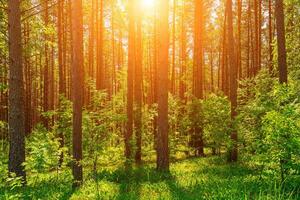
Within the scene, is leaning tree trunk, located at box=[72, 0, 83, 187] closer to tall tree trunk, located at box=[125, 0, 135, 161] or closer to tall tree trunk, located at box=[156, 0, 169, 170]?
tall tree trunk, located at box=[156, 0, 169, 170]

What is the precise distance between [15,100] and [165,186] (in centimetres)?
494

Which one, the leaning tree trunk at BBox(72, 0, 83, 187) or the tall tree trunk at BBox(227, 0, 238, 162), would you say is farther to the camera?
the tall tree trunk at BBox(227, 0, 238, 162)

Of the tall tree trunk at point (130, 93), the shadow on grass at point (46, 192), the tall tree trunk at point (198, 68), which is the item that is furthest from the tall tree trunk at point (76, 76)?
the tall tree trunk at point (198, 68)

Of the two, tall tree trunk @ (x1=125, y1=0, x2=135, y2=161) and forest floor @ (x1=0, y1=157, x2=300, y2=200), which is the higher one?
tall tree trunk @ (x1=125, y1=0, x2=135, y2=161)

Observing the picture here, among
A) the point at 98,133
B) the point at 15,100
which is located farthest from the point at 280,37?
the point at 15,100

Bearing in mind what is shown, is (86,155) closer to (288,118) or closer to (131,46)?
(131,46)

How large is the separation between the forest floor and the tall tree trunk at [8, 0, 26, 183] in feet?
2.79

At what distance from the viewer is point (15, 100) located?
1137 centimetres

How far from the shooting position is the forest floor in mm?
8352

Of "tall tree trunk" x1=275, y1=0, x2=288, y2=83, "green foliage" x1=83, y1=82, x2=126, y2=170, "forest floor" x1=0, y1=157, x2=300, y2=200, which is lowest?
"forest floor" x1=0, y1=157, x2=300, y2=200

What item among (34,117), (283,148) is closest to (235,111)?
(283,148)

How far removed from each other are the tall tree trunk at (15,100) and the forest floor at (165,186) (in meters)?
0.85

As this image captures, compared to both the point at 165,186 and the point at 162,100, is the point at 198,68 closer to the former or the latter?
the point at 162,100

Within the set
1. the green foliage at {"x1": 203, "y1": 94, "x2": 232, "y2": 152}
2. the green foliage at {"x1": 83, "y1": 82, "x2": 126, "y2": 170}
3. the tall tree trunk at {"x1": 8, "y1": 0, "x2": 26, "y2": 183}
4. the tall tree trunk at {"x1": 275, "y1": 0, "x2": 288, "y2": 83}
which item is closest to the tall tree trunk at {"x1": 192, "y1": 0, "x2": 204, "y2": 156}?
the green foliage at {"x1": 203, "y1": 94, "x2": 232, "y2": 152}
